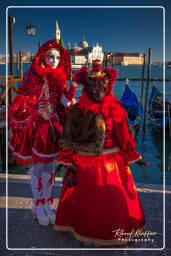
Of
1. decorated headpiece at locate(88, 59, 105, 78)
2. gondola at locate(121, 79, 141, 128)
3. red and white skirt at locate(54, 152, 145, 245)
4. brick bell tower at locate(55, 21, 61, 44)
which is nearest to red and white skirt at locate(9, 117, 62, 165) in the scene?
red and white skirt at locate(54, 152, 145, 245)

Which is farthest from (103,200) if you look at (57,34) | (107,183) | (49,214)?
(57,34)

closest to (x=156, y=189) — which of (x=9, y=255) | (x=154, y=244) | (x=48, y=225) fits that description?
(x=154, y=244)

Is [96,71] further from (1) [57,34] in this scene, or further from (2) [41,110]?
(1) [57,34]

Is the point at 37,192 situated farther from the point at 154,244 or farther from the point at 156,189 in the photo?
the point at 156,189

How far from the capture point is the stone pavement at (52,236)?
277cm

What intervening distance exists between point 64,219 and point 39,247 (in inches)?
14.3

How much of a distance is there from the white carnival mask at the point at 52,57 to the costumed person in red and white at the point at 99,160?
17.8 inches

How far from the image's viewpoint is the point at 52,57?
300 centimetres

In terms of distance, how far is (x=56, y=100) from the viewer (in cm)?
302

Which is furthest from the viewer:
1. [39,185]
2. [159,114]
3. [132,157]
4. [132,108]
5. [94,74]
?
[132,108]

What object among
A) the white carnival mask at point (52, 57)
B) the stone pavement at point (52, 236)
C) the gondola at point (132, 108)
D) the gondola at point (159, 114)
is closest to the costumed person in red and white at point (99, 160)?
the stone pavement at point (52, 236)

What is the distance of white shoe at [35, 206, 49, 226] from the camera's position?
10.5ft

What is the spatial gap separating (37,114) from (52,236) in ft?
4.26

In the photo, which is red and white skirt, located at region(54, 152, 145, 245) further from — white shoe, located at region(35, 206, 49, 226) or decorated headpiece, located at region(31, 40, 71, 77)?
decorated headpiece, located at region(31, 40, 71, 77)
